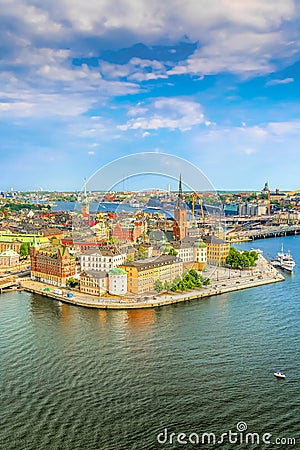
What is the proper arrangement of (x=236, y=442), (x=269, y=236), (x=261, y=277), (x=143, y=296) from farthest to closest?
1. (x=269, y=236)
2. (x=261, y=277)
3. (x=143, y=296)
4. (x=236, y=442)

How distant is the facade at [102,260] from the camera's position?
41.6 feet

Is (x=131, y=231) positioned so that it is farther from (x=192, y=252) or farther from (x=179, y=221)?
(x=192, y=252)

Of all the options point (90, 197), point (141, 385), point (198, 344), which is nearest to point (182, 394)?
point (141, 385)

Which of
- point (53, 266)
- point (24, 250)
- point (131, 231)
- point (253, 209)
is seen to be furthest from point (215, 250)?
point (253, 209)

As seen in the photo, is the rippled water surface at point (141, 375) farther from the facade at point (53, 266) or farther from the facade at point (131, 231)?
the facade at point (131, 231)

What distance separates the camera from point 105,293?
1185 cm

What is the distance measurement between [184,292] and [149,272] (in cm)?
108

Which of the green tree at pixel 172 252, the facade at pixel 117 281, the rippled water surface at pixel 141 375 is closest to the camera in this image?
the rippled water surface at pixel 141 375

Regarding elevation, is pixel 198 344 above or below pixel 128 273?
below

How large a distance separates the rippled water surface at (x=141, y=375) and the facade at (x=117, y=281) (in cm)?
128

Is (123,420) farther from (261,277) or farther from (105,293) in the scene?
(261,277)

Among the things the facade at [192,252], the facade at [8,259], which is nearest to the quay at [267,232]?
the facade at [192,252]

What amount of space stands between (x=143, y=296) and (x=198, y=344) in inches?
133

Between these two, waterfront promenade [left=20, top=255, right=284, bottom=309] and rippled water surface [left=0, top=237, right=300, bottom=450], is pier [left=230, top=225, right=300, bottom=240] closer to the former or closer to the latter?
waterfront promenade [left=20, top=255, right=284, bottom=309]
